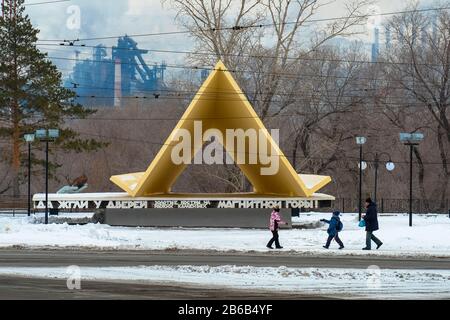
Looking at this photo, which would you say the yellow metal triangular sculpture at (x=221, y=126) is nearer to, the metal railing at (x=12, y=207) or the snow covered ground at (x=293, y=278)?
the metal railing at (x=12, y=207)

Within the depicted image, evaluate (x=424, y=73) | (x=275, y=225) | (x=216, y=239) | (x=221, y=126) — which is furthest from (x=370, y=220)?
(x=424, y=73)

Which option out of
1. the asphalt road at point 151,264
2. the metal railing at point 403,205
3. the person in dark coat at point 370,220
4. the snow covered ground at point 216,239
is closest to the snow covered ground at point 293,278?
the asphalt road at point 151,264

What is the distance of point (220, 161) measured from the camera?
63.7 metres

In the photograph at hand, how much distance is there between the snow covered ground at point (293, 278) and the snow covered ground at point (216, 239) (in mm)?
7960

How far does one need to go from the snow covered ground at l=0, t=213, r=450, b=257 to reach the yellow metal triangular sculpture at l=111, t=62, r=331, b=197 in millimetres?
2745

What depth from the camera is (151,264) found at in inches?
880

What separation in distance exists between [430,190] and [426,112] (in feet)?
23.6

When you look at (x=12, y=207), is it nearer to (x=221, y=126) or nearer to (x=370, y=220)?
(x=221, y=126)

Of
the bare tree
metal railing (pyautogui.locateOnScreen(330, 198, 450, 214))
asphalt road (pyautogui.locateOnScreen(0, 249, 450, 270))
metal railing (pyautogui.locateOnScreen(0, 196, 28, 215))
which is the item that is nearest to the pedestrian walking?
asphalt road (pyautogui.locateOnScreen(0, 249, 450, 270))

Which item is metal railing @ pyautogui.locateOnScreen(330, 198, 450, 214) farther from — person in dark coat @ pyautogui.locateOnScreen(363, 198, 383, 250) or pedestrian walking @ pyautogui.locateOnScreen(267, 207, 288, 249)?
person in dark coat @ pyautogui.locateOnScreen(363, 198, 383, 250)

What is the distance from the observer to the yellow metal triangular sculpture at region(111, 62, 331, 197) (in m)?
40.7

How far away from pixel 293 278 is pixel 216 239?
16.4m

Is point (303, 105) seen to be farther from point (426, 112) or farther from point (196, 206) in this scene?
point (196, 206)

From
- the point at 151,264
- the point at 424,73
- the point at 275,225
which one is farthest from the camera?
the point at 424,73
